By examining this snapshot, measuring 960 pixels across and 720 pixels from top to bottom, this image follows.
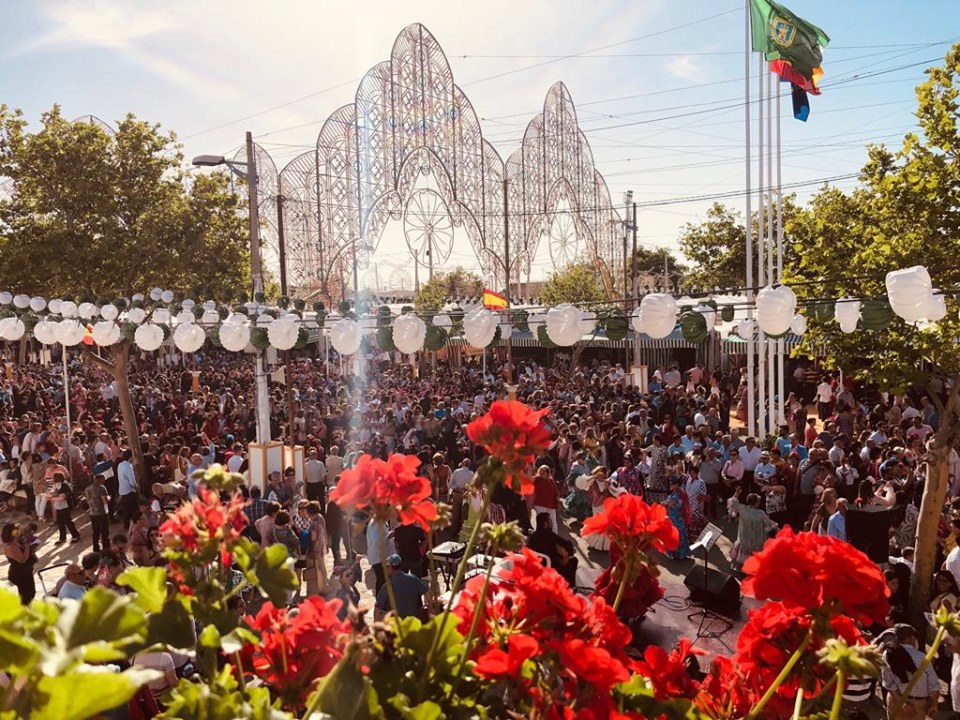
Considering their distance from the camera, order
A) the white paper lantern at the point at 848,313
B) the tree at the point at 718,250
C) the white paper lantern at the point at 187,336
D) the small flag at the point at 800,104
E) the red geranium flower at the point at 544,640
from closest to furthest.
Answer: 1. the red geranium flower at the point at 544,640
2. the white paper lantern at the point at 848,313
3. the white paper lantern at the point at 187,336
4. the small flag at the point at 800,104
5. the tree at the point at 718,250

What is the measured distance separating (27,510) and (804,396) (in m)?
20.6

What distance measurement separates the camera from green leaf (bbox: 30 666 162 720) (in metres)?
0.69

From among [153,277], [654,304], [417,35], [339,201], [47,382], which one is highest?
[417,35]

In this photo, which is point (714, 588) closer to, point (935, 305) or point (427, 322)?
point (935, 305)

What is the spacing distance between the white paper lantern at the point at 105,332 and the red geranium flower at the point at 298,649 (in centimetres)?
1115

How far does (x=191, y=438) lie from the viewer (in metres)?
14.5

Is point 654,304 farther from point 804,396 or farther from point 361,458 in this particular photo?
point 804,396

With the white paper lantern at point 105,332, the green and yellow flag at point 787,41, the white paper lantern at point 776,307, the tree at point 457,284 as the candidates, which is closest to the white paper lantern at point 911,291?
the white paper lantern at point 776,307

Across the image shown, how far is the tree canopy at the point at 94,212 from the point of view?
14898 millimetres

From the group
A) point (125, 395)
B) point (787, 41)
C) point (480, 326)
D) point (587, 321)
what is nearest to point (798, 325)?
point (587, 321)

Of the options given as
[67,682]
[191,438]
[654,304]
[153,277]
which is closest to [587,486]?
[654,304]

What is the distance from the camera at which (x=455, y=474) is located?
1020 cm

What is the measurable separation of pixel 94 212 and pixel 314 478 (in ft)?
28.7

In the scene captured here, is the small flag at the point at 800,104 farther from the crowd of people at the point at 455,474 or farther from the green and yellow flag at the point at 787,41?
the crowd of people at the point at 455,474
